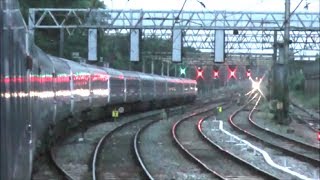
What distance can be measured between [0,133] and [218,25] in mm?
37585

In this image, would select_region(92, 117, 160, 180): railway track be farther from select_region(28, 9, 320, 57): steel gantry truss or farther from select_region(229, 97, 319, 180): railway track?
select_region(28, 9, 320, 57): steel gantry truss

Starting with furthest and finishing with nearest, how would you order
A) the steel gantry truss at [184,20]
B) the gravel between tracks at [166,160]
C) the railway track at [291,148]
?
the steel gantry truss at [184,20]
the railway track at [291,148]
the gravel between tracks at [166,160]

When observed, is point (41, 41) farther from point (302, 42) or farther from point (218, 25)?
point (302, 42)

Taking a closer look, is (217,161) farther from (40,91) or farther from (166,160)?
(40,91)

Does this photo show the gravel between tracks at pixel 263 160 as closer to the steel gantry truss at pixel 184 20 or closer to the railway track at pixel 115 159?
the railway track at pixel 115 159

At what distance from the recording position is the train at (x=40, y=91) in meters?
4.00

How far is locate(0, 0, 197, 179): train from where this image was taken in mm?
3998

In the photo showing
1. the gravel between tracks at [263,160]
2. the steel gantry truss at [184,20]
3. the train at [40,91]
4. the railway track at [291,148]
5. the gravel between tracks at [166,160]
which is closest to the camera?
the train at [40,91]

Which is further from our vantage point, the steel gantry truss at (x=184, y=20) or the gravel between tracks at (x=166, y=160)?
the steel gantry truss at (x=184, y=20)

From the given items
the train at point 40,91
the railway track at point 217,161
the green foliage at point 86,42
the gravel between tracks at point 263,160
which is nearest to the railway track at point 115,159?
the train at point 40,91

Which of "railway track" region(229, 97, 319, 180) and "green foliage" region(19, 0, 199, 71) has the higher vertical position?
"green foliage" region(19, 0, 199, 71)

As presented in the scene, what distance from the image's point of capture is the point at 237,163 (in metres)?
17.2

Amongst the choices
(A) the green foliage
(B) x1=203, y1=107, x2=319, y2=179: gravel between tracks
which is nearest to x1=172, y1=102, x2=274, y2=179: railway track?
(B) x1=203, y1=107, x2=319, y2=179: gravel between tracks

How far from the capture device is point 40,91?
35.7ft
